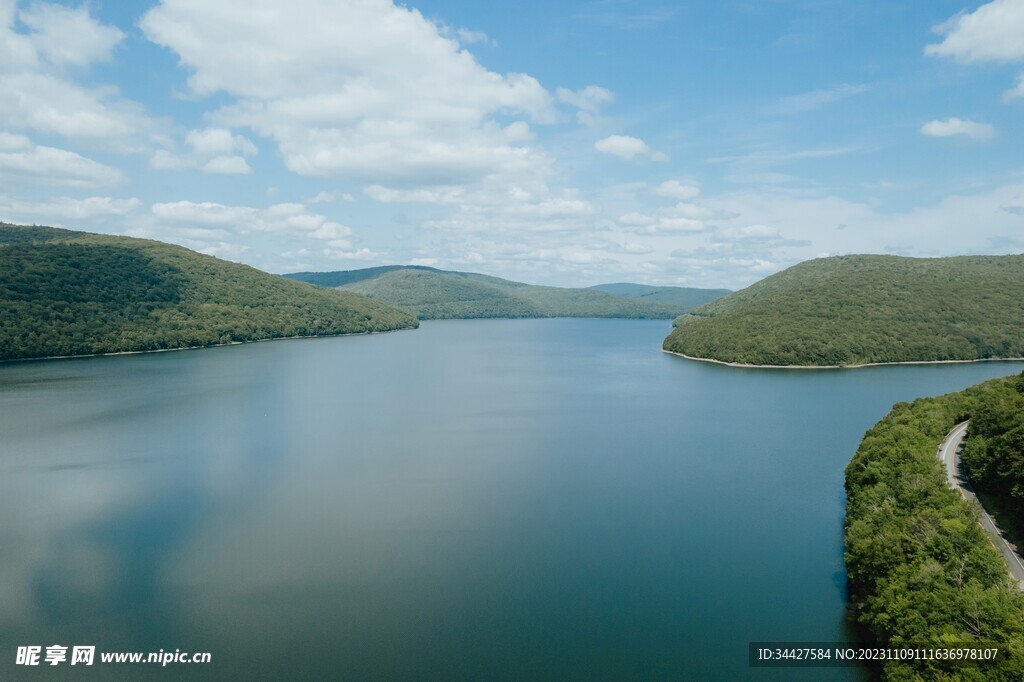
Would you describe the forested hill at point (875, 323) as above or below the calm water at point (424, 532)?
above

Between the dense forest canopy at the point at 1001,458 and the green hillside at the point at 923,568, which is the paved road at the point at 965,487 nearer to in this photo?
the dense forest canopy at the point at 1001,458

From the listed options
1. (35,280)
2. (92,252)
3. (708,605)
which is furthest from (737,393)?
(92,252)

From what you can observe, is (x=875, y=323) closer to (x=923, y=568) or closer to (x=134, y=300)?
(x=923, y=568)

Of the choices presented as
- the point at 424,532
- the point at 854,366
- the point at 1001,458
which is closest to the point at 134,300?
the point at 424,532

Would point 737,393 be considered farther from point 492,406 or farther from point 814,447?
point 492,406

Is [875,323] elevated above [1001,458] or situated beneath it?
elevated above

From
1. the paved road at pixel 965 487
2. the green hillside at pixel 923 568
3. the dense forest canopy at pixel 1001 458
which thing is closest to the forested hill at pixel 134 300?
the green hillside at pixel 923 568
